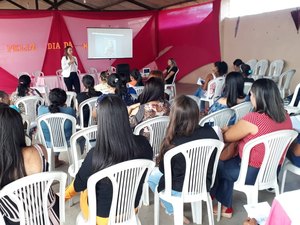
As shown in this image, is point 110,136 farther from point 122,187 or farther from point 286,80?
point 286,80

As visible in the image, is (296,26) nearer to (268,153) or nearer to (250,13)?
(250,13)

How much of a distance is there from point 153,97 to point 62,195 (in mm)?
1372

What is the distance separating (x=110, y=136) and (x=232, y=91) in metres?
1.89

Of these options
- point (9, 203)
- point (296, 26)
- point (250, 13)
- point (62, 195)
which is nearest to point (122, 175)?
point (62, 195)

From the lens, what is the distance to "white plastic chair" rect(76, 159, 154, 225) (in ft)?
4.93

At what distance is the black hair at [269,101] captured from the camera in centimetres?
208

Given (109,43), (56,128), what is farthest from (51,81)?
(56,128)

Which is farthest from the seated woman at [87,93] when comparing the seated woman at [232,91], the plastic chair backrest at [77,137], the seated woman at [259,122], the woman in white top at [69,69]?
the woman in white top at [69,69]

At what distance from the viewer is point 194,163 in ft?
6.29

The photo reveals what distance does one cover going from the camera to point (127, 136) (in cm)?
164

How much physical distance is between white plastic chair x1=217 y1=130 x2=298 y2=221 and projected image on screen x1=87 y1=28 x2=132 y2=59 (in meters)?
8.77

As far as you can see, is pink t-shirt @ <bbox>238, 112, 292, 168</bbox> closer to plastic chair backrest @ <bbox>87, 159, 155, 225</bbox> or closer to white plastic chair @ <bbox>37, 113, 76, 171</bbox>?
plastic chair backrest @ <bbox>87, 159, 155, 225</bbox>

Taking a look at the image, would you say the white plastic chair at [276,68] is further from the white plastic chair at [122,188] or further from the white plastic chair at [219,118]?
the white plastic chair at [122,188]

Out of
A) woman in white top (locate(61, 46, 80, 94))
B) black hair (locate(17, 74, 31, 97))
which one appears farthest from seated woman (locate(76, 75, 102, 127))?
woman in white top (locate(61, 46, 80, 94))
